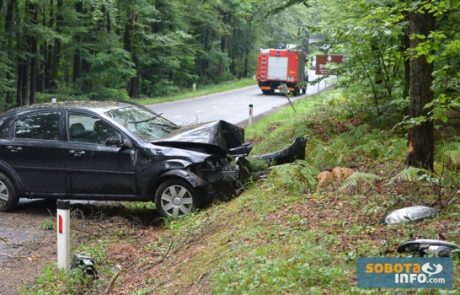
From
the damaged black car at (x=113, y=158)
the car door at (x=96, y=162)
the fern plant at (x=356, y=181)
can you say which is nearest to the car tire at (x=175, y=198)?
the damaged black car at (x=113, y=158)

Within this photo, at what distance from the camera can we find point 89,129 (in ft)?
28.5

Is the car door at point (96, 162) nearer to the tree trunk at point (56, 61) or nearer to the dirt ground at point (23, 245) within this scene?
the dirt ground at point (23, 245)

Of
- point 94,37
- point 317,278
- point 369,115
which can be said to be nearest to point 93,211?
point 317,278

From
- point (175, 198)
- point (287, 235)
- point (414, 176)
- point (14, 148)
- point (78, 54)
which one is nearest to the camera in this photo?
point (287, 235)

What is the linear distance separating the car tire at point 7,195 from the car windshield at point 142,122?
1.97 metres

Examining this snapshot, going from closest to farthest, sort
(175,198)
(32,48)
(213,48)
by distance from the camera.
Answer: (175,198), (32,48), (213,48)

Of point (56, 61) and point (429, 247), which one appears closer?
point (429, 247)

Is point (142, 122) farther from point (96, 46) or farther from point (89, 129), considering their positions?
point (96, 46)

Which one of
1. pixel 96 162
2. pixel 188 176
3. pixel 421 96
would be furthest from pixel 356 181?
pixel 96 162

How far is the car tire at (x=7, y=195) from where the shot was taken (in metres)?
8.90

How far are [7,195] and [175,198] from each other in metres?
2.87

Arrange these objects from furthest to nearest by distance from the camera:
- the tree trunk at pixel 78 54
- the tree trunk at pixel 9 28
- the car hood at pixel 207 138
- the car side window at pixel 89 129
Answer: the tree trunk at pixel 78 54, the tree trunk at pixel 9 28, the car side window at pixel 89 129, the car hood at pixel 207 138

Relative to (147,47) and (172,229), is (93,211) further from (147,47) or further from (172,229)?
(147,47)

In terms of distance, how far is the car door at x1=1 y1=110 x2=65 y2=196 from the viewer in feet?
28.6
